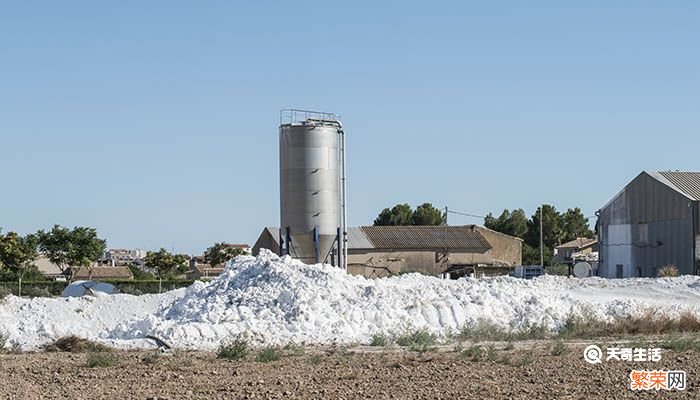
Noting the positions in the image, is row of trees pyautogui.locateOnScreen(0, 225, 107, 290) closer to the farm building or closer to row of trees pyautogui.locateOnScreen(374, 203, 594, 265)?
the farm building

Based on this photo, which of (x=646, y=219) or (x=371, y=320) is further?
(x=646, y=219)

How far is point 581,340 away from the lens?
2595 centimetres

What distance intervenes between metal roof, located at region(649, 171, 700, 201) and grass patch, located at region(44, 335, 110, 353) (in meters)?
36.8

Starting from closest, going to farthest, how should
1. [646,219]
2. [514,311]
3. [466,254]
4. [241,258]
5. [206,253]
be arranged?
[514,311] < [241,258] < [646,219] < [466,254] < [206,253]

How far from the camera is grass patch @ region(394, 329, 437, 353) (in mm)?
23231

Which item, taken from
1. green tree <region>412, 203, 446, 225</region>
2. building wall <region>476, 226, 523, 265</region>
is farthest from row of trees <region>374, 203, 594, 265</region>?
building wall <region>476, 226, 523, 265</region>

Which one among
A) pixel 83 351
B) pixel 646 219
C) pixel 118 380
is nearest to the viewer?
pixel 118 380

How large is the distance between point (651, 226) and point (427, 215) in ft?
171

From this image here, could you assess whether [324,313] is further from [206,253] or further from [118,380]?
[206,253]

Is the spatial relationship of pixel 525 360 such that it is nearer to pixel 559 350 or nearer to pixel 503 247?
pixel 559 350

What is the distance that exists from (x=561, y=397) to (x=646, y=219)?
1716 inches

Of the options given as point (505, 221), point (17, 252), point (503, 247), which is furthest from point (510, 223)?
point (17, 252)

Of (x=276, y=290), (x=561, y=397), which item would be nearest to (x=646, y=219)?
(x=276, y=290)

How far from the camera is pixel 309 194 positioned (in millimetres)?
41312
